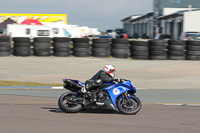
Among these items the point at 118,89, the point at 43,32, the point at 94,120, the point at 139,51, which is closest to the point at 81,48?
the point at 139,51

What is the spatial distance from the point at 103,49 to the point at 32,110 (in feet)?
45.2

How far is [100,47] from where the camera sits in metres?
22.5

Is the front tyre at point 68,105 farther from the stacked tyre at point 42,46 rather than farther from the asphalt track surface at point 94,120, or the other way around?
the stacked tyre at point 42,46

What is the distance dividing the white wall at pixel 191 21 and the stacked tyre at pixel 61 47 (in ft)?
112

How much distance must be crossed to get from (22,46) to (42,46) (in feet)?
3.75

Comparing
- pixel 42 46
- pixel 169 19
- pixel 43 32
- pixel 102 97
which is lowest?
pixel 102 97

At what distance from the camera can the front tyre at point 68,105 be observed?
847 cm

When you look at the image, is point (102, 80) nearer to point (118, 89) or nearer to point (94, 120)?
point (118, 89)

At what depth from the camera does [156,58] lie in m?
21.7

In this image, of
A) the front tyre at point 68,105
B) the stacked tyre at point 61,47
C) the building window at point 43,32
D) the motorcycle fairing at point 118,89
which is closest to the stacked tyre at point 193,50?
the stacked tyre at point 61,47

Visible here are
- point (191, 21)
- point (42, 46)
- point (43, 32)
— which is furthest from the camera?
point (191, 21)

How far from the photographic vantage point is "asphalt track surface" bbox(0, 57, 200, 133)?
7164 mm

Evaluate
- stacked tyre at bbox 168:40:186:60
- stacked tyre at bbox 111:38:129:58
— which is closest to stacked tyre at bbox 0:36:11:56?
stacked tyre at bbox 111:38:129:58

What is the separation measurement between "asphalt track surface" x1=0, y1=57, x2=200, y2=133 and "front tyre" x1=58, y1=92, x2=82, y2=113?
0.46 ft
